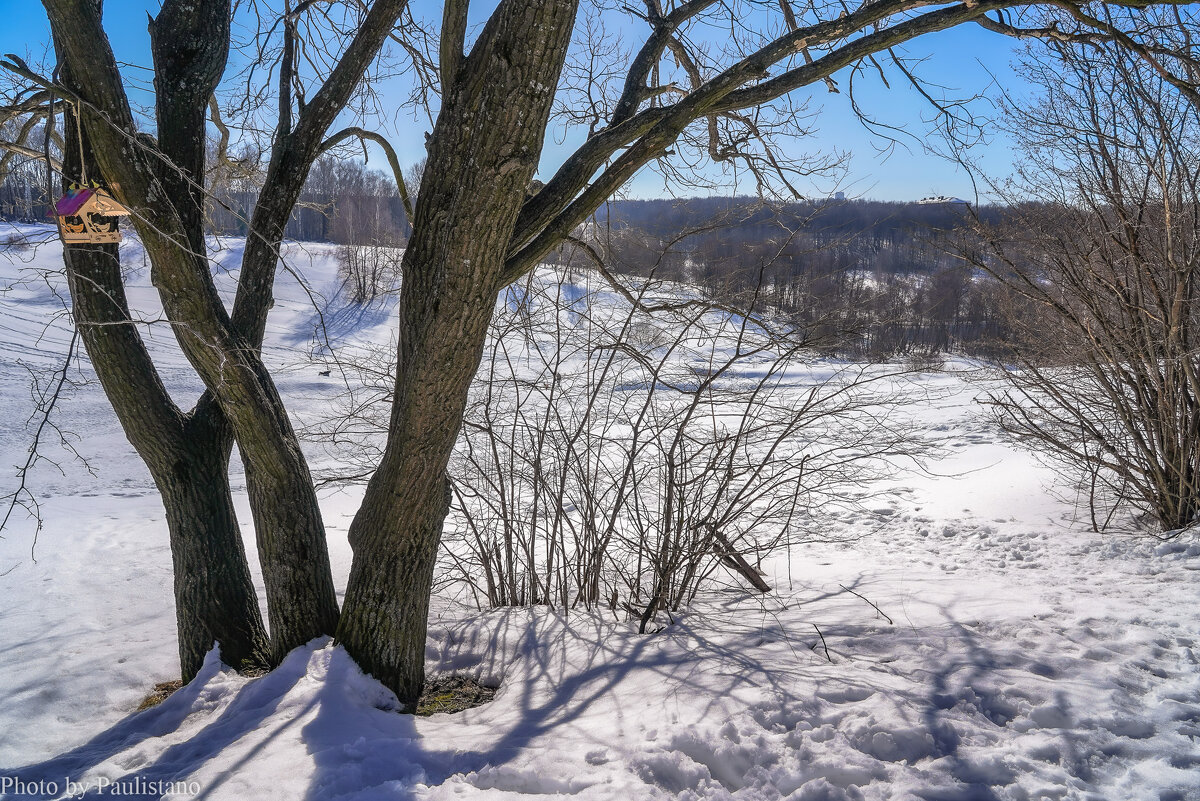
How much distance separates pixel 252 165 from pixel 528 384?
8.78 feet

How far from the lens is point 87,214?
2.78 meters

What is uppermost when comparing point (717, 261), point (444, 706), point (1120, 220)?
point (1120, 220)

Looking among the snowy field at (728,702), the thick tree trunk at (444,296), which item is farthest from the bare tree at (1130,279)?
the thick tree trunk at (444,296)

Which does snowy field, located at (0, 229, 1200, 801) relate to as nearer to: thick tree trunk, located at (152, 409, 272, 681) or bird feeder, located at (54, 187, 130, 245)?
thick tree trunk, located at (152, 409, 272, 681)

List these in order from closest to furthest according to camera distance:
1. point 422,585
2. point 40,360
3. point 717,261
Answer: point 422,585
point 717,261
point 40,360

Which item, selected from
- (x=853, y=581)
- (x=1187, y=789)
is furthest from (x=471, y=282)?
(x=853, y=581)

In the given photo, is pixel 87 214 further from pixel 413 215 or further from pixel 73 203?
pixel 413 215

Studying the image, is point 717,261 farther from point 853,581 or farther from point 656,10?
point 853,581

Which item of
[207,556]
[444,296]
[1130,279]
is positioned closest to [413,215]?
[444,296]

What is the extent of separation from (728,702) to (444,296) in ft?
6.52

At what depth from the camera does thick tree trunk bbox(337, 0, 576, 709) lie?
239 cm

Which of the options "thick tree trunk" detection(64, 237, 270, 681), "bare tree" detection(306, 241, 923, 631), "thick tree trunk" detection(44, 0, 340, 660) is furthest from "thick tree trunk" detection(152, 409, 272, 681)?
"bare tree" detection(306, 241, 923, 631)

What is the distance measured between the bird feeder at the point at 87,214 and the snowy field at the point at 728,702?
24.8 inches

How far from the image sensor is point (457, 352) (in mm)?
2701
